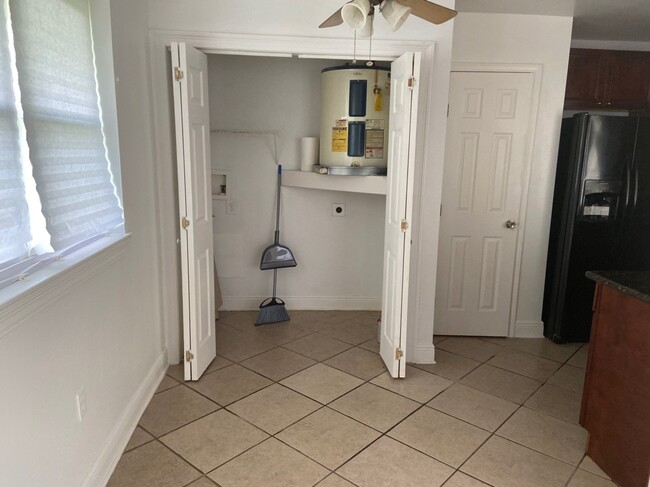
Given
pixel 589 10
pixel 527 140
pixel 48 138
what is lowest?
pixel 48 138

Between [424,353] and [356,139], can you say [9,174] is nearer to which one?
[356,139]

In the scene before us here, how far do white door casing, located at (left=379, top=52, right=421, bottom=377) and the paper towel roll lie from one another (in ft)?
3.23

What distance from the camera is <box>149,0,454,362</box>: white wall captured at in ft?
9.06

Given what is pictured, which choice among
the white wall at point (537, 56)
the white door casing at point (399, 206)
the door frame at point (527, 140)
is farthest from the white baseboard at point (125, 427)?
the white wall at point (537, 56)

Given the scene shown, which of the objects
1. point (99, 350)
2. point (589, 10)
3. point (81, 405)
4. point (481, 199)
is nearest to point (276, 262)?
point (481, 199)

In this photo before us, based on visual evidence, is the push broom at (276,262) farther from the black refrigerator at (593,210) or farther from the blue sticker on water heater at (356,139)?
the black refrigerator at (593,210)

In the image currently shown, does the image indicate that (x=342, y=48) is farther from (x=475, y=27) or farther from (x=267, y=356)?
(x=267, y=356)

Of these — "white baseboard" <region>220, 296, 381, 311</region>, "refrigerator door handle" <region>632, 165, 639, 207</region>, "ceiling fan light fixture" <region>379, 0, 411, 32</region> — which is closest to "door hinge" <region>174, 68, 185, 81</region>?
"ceiling fan light fixture" <region>379, 0, 411, 32</region>

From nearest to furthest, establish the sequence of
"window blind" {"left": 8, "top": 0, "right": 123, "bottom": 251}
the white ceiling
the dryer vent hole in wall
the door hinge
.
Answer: "window blind" {"left": 8, "top": 0, "right": 123, "bottom": 251} → the door hinge → the white ceiling → the dryer vent hole in wall

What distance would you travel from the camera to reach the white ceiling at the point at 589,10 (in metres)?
3.05

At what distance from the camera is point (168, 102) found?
2859 mm

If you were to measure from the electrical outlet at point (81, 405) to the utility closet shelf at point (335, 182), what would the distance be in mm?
2239

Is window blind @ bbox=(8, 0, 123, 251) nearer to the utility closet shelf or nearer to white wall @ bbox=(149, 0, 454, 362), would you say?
white wall @ bbox=(149, 0, 454, 362)

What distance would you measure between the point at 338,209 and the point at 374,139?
961 millimetres
